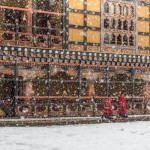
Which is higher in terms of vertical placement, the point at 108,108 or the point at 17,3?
the point at 17,3

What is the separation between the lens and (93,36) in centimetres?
1842

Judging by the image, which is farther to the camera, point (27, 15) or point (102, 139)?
point (27, 15)

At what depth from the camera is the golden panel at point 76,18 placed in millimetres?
17938

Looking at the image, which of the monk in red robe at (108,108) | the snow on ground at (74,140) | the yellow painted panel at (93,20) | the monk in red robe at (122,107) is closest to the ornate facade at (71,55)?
the yellow painted panel at (93,20)

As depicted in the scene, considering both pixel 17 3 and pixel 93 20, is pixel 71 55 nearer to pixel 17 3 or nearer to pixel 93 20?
pixel 93 20

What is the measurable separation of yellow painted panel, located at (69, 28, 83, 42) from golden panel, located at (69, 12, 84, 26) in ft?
1.36

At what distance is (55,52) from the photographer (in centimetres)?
→ 1661

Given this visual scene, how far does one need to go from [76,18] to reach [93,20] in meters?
1.10

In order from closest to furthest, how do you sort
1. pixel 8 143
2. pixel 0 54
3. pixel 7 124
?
pixel 8 143, pixel 7 124, pixel 0 54

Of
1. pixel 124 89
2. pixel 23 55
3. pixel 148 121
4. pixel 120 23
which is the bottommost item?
pixel 148 121

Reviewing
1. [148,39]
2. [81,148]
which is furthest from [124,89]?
[81,148]

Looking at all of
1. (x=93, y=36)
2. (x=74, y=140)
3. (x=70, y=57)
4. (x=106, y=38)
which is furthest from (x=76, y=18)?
(x=74, y=140)

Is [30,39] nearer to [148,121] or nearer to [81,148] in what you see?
[148,121]

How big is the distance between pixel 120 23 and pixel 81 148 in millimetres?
12272
